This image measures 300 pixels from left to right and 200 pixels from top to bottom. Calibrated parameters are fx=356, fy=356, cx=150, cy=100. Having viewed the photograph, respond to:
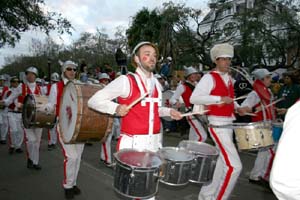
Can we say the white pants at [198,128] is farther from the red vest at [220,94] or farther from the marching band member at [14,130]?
the marching band member at [14,130]

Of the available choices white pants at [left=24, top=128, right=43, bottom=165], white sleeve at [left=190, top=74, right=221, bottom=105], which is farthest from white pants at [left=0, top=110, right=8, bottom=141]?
white sleeve at [left=190, top=74, right=221, bottom=105]

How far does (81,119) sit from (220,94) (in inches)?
71.2

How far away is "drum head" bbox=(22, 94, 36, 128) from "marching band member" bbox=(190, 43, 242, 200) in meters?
3.54

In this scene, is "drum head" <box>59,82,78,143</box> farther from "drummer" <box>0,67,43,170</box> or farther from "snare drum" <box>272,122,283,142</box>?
"snare drum" <box>272,122,283,142</box>

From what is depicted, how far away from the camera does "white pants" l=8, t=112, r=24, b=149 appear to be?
29.5ft

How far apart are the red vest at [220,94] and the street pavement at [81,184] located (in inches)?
57.0

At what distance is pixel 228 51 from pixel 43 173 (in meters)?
4.17

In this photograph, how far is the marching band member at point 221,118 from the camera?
4.29m

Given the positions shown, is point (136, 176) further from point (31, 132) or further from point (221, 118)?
point (31, 132)

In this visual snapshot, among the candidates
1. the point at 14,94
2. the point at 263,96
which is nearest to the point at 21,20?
the point at 14,94

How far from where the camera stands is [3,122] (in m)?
11.1

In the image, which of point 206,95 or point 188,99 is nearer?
point 206,95

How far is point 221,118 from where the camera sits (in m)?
4.52

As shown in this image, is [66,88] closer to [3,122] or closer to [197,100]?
→ [197,100]
